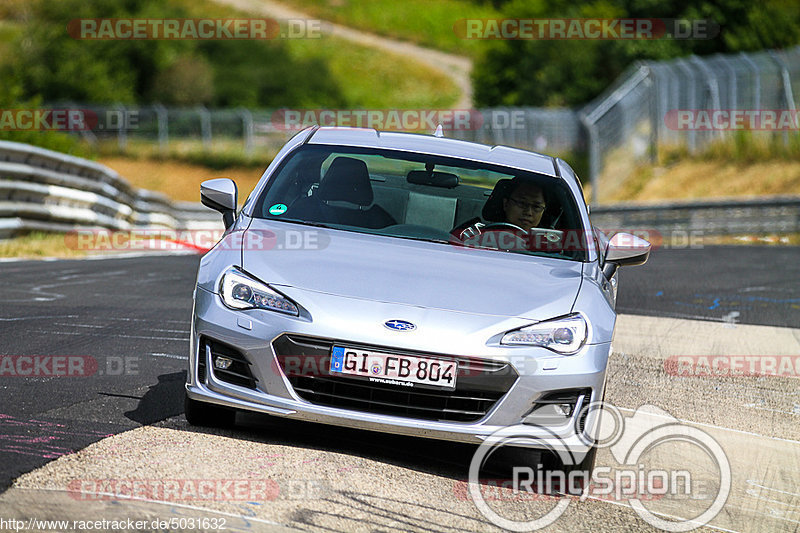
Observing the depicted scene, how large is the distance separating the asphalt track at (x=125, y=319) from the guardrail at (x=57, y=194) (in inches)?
61.7

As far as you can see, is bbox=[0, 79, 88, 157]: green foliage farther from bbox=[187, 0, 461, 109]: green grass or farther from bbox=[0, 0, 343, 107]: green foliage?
bbox=[187, 0, 461, 109]: green grass

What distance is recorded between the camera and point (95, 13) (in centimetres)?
6625

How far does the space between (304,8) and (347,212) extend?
322 feet

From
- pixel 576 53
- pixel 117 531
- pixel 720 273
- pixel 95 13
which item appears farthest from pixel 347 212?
pixel 95 13

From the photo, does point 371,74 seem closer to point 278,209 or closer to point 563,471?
point 278,209

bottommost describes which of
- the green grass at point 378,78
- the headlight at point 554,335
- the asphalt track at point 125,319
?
the asphalt track at point 125,319

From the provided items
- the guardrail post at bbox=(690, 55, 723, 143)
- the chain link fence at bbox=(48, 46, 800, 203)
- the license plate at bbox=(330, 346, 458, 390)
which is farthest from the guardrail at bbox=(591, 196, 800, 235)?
the license plate at bbox=(330, 346, 458, 390)

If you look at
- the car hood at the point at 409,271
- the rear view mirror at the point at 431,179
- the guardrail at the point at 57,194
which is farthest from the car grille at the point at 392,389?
the guardrail at the point at 57,194

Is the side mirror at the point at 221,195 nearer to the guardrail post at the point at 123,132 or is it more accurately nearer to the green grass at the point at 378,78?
the guardrail post at the point at 123,132

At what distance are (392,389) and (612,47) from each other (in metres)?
47.7

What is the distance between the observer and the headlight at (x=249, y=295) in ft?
17.3

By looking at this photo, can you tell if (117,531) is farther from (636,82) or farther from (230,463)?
(636,82)

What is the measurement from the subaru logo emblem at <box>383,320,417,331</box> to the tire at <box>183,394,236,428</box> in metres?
0.95

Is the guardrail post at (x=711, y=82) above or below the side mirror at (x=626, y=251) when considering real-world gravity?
above
